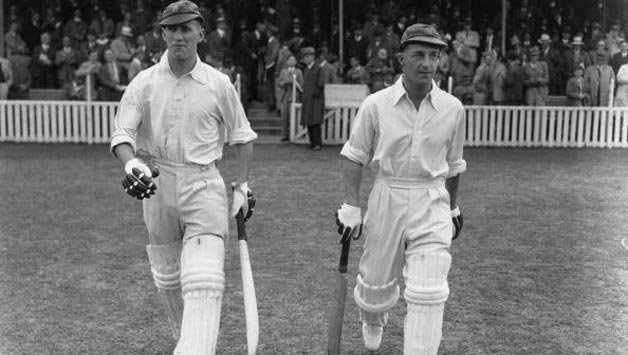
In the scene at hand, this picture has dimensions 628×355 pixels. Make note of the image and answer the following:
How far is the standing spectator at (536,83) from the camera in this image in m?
21.1

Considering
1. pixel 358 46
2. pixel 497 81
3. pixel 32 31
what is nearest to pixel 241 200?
pixel 497 81

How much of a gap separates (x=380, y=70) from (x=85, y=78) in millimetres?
6585

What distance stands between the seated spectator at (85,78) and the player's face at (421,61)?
52.7 ft

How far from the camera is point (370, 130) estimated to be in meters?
5.86

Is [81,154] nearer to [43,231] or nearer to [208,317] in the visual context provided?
[43,231]

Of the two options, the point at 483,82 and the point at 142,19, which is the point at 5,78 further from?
the point at 483,82

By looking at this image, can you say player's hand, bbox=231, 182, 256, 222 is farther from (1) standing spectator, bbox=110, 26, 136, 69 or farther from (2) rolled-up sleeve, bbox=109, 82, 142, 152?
(1) standing spectator, bbox=110, 26, 136, 69

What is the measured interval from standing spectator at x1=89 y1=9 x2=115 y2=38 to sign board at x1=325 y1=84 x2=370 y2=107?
20.5ft

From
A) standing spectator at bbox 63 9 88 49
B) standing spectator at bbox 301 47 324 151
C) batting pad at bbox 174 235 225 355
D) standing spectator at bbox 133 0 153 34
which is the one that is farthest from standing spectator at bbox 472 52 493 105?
batting pad at bbox 174 235 225 355

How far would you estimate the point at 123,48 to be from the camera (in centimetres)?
2170

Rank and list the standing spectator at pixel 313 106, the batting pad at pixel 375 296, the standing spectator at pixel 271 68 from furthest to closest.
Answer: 1. the standing spectator at pixel 271 68
2. the standing spectator at pixel 313 106
3. the batting pad at pixel 375 296

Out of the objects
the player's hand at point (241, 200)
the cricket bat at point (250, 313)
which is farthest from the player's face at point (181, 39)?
the cricket bat at point (250, 313)

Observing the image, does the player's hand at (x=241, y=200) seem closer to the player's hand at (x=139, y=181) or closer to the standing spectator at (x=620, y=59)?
the player's hand at (x=139, y=181)

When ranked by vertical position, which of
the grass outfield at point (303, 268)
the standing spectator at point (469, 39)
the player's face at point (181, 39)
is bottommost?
the grass outfield at point (303, 268)
